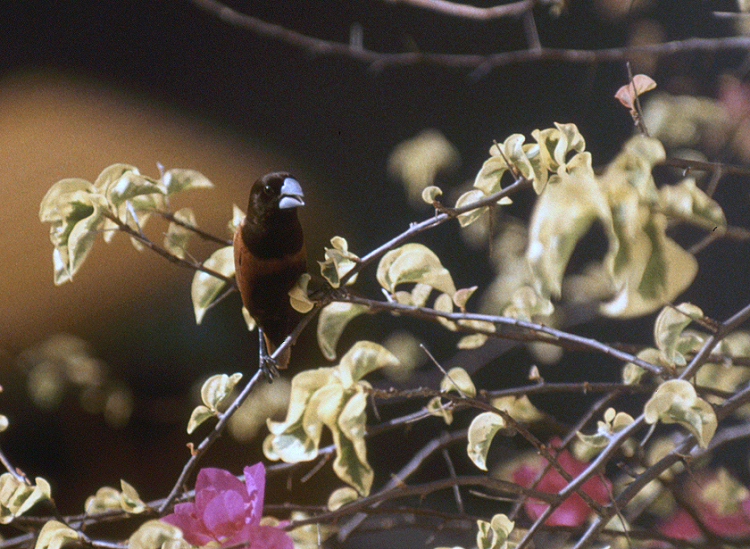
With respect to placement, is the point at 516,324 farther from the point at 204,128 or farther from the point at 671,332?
the point at 204,128

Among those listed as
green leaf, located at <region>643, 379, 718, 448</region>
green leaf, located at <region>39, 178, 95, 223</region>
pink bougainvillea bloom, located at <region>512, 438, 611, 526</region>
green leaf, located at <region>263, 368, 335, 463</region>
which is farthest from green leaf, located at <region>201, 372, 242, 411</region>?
pink bougainvillea bloom, located at <region>512, 438, 611, 526</region>

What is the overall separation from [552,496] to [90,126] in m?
0.72

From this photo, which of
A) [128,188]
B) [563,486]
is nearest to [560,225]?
[128,188]

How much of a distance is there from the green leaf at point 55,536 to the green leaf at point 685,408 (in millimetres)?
344

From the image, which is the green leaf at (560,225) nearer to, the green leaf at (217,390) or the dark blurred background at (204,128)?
the green leaf at (217,390)

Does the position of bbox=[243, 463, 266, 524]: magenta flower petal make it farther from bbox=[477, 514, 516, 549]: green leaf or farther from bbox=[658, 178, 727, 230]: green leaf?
bbox=[658, 178, 727, 230]: green leaf

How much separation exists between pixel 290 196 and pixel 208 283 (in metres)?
0.10

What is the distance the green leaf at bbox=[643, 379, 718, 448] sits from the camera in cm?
29

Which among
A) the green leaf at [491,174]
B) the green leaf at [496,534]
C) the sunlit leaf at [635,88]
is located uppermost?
the sunlit leaf at [635,88]

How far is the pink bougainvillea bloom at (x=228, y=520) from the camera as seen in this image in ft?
1.01

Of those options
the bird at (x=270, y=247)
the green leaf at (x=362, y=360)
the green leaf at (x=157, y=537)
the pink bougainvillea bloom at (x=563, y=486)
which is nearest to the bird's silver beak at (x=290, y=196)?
the bird at (x=270, y=247)

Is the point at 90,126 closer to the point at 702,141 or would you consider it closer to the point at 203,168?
the point at 203,168

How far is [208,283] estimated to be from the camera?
43cm

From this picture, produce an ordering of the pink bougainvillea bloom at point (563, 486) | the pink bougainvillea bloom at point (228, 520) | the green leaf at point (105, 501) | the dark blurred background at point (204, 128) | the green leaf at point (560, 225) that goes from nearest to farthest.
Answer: the green leaf at point (560, 225) → the pink bougainvillea bloom at point (228, 520) → the green leaf at point (105, 501) → the pink bougainvillea bloom at point (563, 486) → the dark blurred background at point (204, 128)
